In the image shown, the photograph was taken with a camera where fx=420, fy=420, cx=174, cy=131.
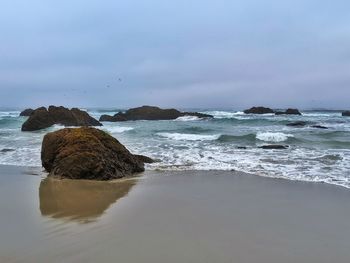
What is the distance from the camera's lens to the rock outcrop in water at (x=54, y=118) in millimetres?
28116

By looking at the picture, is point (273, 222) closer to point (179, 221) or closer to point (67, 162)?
point (179, 221)

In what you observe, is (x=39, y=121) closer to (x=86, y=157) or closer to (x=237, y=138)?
(x=237, y=138)

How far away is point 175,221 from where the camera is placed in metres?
5.54

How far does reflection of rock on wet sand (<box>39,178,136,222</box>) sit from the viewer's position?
5.98 m

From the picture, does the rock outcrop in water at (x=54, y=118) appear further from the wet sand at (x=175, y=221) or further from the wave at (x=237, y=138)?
the wet sand at (x=175, y=221)

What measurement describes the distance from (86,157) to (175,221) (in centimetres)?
423

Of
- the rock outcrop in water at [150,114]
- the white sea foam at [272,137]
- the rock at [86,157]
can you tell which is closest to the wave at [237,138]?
the white sea foam at [272,137]

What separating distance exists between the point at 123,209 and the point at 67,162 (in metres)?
3.42

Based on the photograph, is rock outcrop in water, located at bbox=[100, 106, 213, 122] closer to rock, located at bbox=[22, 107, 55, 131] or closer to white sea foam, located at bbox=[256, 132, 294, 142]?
rock, located at bbox=[22, 107, 55, 131]

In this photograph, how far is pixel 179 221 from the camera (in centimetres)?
554

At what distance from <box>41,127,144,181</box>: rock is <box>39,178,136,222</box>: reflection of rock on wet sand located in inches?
15.7

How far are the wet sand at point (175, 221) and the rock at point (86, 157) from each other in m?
0.61

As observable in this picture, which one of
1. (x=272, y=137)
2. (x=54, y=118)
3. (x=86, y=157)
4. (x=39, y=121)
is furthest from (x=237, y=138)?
(x=54, y=118)

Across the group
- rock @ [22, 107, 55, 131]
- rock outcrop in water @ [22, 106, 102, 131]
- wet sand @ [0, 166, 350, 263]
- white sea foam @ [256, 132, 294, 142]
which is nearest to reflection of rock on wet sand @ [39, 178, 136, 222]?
wet sand @ [0, 166, 350, 263]
